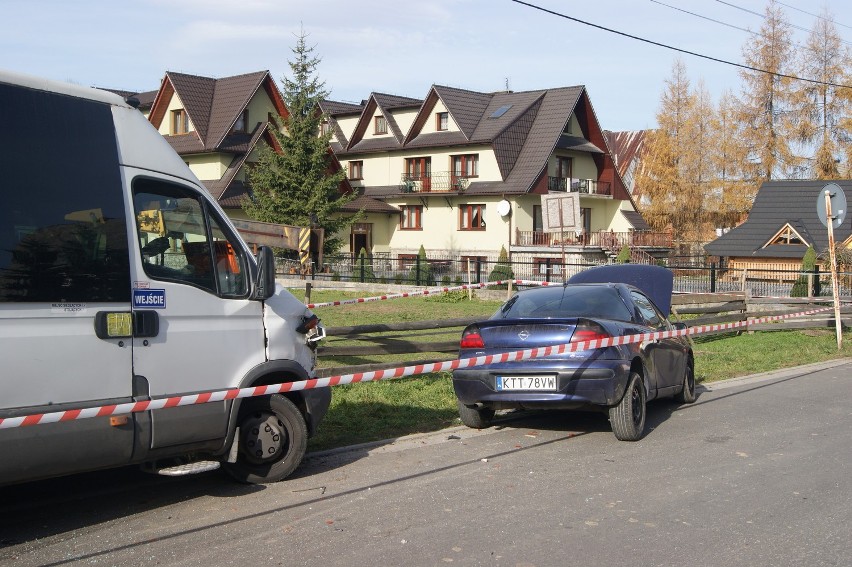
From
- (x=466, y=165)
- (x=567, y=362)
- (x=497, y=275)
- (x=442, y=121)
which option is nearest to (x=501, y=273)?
(x=497, y=275)

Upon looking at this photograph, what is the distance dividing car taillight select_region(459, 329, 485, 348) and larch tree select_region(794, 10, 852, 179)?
5835 centimetres

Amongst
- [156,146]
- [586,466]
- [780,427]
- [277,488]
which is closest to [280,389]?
[277,488]

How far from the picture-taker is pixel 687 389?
1156 centimetres

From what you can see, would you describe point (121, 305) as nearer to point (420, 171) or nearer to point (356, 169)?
point (420, 171)

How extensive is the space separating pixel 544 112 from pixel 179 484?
5109cm

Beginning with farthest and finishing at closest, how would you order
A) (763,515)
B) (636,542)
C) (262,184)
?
(262,184) < (763,515) < (636,542)

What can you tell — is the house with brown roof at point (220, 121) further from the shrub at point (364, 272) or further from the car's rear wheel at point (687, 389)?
the car's rear wheel at point (687, 389)

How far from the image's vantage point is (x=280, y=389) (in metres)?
7.09

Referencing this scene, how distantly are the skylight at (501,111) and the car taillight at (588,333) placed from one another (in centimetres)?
4855

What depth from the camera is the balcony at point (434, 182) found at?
56.0 meters

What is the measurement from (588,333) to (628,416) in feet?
2.94

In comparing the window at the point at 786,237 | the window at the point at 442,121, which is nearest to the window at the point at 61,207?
the window at the point at 786,237

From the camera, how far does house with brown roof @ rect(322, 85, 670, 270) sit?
178 feet

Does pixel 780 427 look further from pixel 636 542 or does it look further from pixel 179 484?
pixel 179 484
